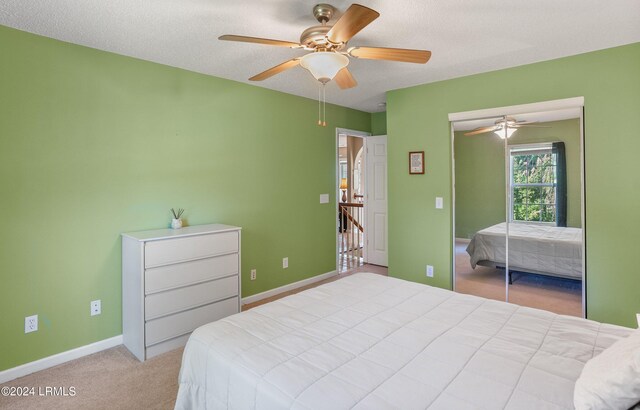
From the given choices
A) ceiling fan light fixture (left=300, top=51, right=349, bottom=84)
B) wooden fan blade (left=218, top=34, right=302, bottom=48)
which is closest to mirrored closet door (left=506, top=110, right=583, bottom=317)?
ceiling fan light fixture (left=300, top=51, right=349, bottom=84)

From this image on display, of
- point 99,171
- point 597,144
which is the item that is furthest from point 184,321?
point 597,144

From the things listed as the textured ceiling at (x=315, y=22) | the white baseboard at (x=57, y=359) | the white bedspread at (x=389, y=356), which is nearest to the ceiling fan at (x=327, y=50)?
the textured ceiling at (x=315, y=22)

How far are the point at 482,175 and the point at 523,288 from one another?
1225 millimetres

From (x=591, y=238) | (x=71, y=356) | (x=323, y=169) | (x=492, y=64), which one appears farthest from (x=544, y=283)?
(x=71, y=356)

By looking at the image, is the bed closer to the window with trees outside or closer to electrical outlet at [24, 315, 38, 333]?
the window with trees outside

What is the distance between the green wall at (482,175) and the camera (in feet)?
11.0

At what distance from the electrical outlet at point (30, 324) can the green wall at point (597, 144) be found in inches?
144

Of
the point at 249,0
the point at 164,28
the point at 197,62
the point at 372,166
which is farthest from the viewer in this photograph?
the point at 372,166

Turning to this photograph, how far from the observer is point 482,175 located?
3631mm

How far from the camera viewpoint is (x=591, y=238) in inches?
117

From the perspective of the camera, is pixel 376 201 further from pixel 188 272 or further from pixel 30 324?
pixel 30 324

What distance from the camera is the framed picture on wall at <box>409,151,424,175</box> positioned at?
3.92m

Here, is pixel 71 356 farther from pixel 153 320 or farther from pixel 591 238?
pixel 591 238

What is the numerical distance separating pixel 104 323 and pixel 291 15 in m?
2.84
